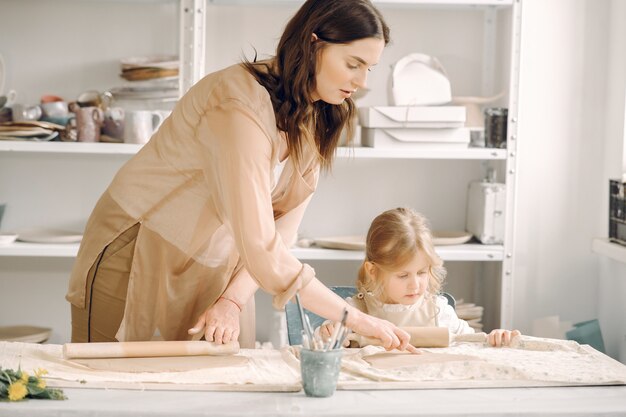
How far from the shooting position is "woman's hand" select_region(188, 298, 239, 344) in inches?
71.6

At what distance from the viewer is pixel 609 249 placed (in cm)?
317

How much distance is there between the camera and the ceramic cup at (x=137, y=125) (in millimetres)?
3195

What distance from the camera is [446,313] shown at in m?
2.37

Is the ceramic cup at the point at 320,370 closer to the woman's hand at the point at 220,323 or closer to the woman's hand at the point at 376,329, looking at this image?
the woman's hand at the point at 376,329

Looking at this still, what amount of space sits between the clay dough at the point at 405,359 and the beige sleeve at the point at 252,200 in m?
0.22

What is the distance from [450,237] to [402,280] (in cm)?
116

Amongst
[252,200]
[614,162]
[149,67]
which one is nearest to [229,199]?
[252,200]

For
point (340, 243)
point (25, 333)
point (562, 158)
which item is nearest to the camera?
point (340, 243)

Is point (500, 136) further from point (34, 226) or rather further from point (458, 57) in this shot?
point (34, 226)

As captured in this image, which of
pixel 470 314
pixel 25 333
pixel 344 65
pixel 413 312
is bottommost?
pixel 25 333

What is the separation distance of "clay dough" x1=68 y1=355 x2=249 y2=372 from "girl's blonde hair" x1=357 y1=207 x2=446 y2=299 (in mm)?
668

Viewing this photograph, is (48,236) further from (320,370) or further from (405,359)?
(320,370)

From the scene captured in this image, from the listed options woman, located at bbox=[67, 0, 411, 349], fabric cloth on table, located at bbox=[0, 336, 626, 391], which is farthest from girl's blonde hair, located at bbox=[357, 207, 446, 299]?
fabric cloth on table, located at bbox=[0, 336, 626, 391]

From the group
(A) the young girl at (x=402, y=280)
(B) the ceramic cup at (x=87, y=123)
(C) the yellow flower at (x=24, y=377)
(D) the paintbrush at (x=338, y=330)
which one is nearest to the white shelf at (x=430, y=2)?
(B) the ceramic cup at (x=87, y=123)
